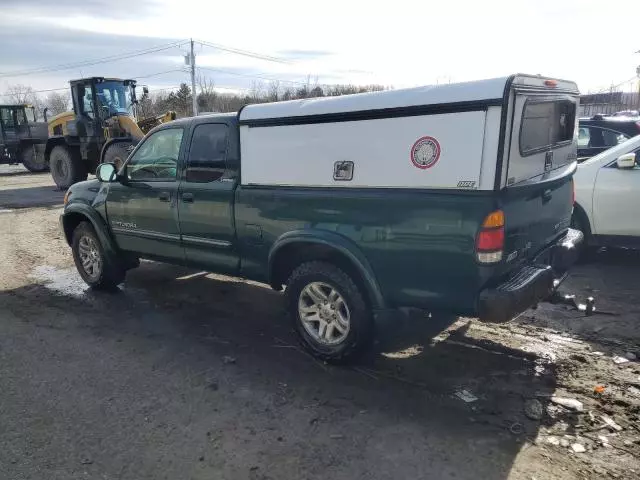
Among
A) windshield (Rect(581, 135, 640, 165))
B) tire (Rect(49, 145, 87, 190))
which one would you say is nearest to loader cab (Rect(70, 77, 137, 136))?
tire (Rect(49, 145, 87, 190))

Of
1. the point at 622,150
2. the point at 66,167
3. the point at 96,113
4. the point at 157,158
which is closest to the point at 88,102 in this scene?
the point at 96,113

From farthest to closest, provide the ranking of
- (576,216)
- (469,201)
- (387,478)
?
(576,216)
(469,201)
(387,478)

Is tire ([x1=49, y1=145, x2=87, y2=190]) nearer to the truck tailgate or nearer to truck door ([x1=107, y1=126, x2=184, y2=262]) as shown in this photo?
truck door ([x1=107, y1=126, x2=184, y2=262])

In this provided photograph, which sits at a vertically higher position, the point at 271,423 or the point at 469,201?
the point at 469,201

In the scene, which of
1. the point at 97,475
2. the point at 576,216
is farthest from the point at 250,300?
the point at 576,216

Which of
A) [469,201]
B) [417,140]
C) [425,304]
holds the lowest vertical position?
[425,304]

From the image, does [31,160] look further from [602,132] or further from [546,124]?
[546,124]

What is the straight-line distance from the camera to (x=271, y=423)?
326cm

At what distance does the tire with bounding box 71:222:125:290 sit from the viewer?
5941mm

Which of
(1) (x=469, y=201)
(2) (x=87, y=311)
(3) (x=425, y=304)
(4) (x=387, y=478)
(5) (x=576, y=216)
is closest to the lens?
(4) (x=387, y=478)

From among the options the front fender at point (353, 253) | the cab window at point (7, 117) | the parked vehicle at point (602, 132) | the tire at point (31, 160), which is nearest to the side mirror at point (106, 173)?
the front fender at point (353, 253)

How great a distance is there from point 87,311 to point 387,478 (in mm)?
3951

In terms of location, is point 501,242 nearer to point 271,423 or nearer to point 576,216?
point 271,423

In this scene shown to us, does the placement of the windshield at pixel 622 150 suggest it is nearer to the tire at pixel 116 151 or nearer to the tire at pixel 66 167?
the tire at pixel 116 151
